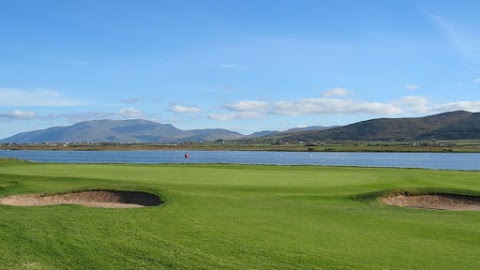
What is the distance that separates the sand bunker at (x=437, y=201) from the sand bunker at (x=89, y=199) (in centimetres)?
1168

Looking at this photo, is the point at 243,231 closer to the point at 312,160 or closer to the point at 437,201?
the point at 437,201

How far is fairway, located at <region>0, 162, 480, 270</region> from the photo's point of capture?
13.0 m

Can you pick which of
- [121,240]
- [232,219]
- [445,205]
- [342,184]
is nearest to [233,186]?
[342,184]

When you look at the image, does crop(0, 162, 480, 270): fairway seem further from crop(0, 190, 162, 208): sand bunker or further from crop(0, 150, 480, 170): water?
crop(0, 150, 480, 170): water

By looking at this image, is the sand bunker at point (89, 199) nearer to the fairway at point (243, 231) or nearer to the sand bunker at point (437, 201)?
the fairway at point (243, 231)

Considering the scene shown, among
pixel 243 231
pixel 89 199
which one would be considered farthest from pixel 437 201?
pixel 89 199

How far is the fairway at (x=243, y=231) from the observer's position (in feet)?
42.7

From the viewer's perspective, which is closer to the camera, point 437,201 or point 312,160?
point 437,201

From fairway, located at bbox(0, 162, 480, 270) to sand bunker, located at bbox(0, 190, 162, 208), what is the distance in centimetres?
40

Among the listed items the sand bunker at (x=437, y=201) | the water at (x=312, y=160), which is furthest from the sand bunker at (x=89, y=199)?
the water at (x=312, y=160)

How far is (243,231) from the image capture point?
645 inches

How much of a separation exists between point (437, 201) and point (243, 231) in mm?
14209

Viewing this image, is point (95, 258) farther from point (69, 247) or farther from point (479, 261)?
point (479, 261)

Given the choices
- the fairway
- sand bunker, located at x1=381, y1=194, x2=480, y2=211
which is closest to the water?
sand bunker, located at x1=381, y1=194, x2=480, y2=211
